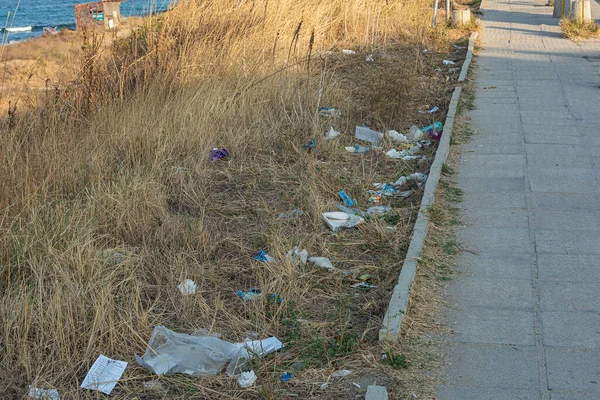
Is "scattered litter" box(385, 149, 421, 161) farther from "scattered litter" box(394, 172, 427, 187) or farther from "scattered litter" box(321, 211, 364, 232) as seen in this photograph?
"scattered litter" box(321, 211, 364, 232)

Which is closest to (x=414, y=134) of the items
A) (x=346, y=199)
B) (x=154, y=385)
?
(x=346, y=199)

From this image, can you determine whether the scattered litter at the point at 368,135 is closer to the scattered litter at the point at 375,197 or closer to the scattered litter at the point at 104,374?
the scattered litter at the point at 375,197

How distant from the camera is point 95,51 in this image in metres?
7.67

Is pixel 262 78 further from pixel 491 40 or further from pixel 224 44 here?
pixel 491 40

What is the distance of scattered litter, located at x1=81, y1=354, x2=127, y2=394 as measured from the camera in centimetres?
362

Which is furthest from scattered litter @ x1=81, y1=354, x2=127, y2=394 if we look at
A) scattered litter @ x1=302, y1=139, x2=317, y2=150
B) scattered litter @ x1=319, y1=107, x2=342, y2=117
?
scattered litter @ x1=319, y1=107, x2=342, y2=117

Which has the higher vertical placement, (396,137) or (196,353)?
(396,137)

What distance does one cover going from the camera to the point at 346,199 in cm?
627

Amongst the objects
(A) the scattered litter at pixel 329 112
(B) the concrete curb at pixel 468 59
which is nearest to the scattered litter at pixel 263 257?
(A) the scattered litter at pixel 329 112

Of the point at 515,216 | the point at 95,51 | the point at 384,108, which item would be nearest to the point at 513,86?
the point at 384,108

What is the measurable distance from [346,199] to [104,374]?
305 cm

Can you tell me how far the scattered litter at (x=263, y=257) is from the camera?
500 cm

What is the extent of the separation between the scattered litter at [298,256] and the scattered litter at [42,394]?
1.83 metres

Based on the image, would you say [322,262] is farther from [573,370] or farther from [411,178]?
[411,178]
